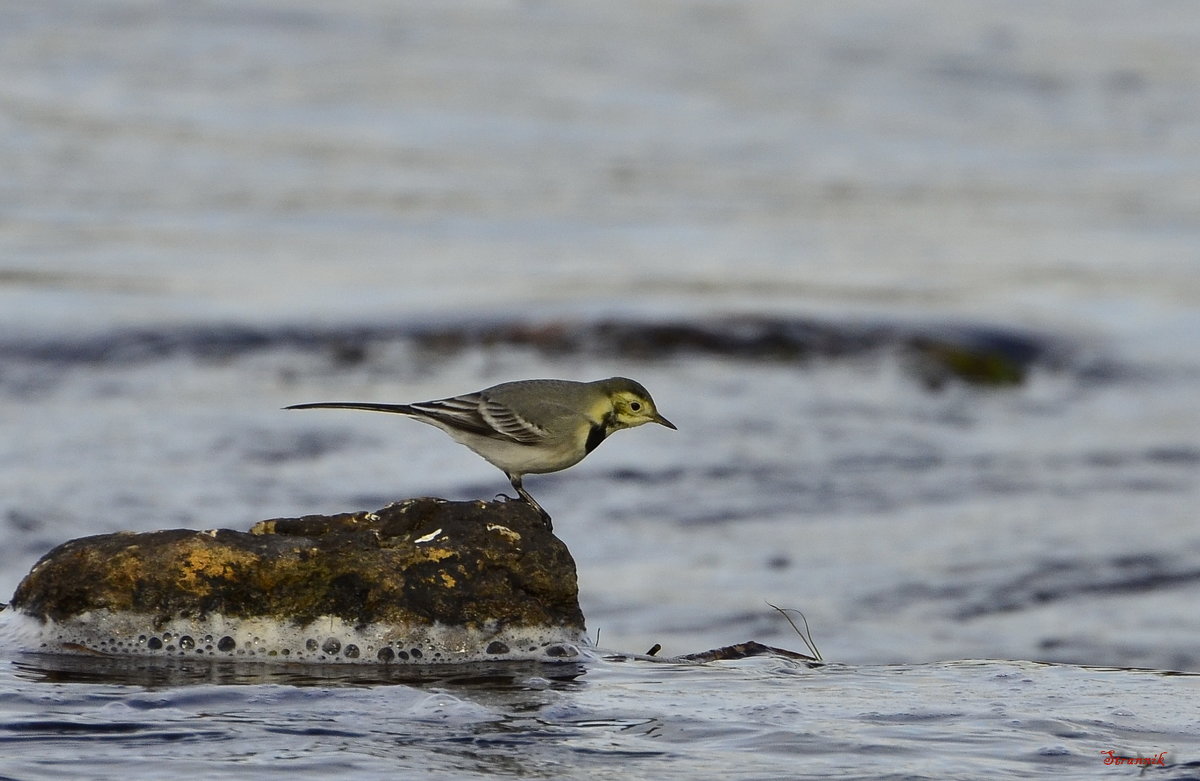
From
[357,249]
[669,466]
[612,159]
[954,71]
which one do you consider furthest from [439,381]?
[954,71]

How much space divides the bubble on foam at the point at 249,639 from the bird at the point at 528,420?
87 cm

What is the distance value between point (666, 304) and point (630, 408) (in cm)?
1078

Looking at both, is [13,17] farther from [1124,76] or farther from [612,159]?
[1124,76]

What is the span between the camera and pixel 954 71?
124 feet

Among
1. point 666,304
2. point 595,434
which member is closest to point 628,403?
point 595,434

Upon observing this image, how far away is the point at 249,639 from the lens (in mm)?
5918

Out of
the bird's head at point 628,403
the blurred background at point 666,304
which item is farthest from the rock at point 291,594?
the blurred background at point 666,304

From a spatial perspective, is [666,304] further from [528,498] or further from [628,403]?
[528,498]

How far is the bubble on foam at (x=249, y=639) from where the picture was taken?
5906 mm

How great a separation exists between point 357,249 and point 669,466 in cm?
887

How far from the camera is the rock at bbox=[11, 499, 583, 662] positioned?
5.91 metres
